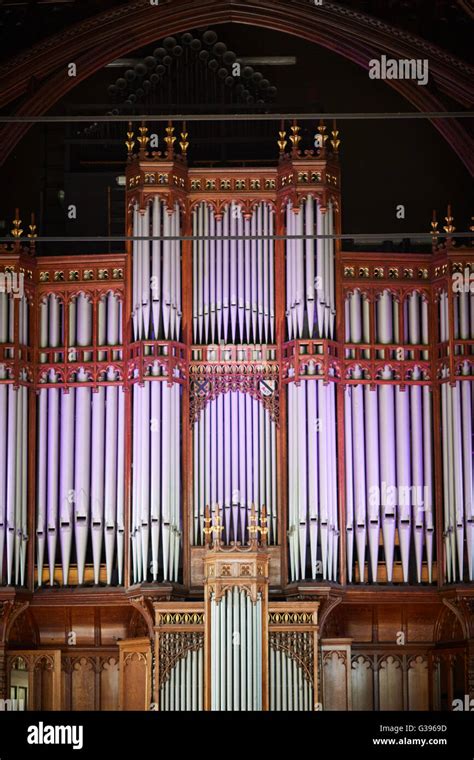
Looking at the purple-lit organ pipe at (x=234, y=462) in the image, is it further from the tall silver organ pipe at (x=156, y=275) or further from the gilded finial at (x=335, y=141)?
the gilded finial at (x=335, y=141)

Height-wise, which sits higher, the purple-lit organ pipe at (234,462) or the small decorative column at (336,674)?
the purple-lit organ pipe at (234,462)

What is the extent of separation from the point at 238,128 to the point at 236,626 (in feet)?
23.5

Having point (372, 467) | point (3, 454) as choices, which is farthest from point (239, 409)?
point (3, 454)

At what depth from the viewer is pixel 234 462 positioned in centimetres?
2167

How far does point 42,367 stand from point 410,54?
643 centimetres

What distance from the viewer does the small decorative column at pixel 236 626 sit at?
64.6ft

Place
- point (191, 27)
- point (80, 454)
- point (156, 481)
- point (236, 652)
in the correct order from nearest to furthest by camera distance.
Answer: point (236, 652)
point (156, 481)
point (80, 454)
point (191, 27)

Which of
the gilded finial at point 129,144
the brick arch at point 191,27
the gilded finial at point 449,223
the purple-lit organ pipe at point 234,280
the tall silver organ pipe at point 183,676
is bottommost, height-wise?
the tall silver organ pipe at point 183,676

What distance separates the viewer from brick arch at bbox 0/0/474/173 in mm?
23828

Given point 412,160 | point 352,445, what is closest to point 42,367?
point 352,445

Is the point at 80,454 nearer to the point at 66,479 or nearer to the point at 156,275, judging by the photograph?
the point at 66,479

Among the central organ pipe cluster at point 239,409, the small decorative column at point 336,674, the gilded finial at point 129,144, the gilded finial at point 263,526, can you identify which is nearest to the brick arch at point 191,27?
the gilded finial at point 129,144

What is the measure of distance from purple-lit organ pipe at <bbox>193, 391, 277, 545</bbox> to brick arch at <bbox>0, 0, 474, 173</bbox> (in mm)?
4715

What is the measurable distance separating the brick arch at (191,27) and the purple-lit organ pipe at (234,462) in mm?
4715
